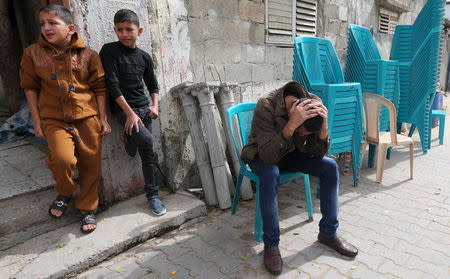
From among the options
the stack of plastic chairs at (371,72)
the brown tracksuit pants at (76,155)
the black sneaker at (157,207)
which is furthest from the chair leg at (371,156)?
the brown tracksuit pants at (76,155)

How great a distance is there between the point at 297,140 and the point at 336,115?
1.12m

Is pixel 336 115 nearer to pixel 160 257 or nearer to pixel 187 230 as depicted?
pixel 187 230

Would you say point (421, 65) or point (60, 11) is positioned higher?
point (60, 11)

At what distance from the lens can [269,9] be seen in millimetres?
4223

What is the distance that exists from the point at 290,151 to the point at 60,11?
2067mm

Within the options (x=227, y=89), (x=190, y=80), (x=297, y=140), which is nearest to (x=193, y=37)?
(x=190, y=80)

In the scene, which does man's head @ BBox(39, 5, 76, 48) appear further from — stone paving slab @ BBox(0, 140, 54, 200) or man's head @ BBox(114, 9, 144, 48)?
stone paving slab @ BBox(0, 140, 54, 200)

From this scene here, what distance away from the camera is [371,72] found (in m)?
4.22

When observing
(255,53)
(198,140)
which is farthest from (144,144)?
(255,53)

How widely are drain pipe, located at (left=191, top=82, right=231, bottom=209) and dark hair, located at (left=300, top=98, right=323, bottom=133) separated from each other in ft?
3.70

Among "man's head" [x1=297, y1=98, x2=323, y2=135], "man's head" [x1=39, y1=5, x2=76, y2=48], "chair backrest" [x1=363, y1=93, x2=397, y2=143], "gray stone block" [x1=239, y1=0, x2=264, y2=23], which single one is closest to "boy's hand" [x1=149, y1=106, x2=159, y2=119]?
"man's head" [x1=39, y1=5, x2=76, y2=48]

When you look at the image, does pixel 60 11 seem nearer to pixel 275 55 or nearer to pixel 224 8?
pixel 224 8

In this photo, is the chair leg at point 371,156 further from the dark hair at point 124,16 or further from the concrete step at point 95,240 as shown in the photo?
the dark hair at point 124,16

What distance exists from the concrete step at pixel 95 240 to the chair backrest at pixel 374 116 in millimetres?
2431
